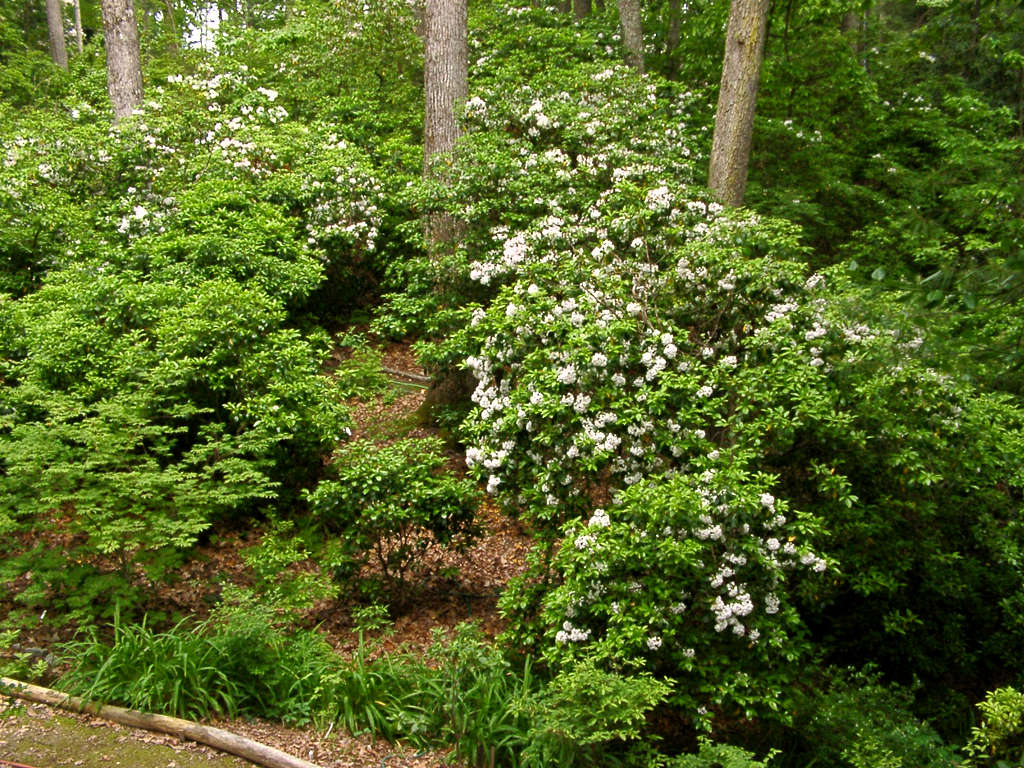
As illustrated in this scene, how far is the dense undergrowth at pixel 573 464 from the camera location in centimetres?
453

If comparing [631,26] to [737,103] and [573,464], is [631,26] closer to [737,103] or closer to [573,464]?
[737,103]

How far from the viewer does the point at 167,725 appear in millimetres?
4504

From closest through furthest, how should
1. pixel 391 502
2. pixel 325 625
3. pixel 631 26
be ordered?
pixel 391 502 → pixel 325 625 → pixel 631 26

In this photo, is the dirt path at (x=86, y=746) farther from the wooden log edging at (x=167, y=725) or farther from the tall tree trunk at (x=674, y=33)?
the tall tree trunk at (x=674, y=33)

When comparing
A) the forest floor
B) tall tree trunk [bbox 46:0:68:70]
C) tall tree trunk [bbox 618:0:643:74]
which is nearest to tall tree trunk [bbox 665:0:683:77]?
tall tree trunk [bbox 618:0:643:74]

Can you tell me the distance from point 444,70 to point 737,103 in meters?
3.67

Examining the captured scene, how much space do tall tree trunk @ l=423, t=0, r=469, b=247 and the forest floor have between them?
3285 millimetres

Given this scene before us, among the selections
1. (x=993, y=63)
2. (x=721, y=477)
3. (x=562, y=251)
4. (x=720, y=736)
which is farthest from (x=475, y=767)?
(x=993, y=63)

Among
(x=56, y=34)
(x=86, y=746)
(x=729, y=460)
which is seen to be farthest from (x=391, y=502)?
(x=56, y=34)

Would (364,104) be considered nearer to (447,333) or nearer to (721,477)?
(447,333)

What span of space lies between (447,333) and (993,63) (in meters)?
15.5

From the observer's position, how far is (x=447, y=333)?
8172 mm

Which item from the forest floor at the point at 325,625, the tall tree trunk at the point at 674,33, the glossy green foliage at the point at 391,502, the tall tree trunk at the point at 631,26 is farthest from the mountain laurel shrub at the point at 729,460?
the tall tree trunk at the point at 674,33

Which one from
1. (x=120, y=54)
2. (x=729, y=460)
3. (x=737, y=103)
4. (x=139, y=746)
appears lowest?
(x=139, y=746)
